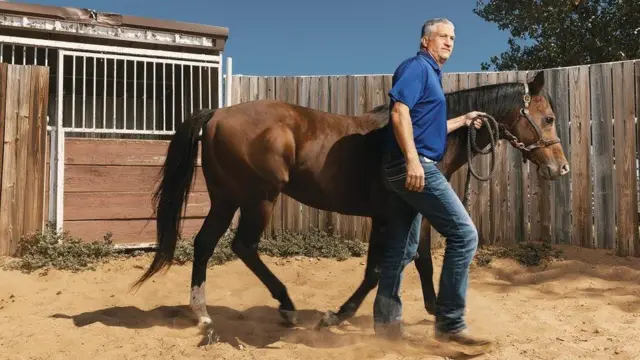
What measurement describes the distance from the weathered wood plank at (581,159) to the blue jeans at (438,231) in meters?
3.96

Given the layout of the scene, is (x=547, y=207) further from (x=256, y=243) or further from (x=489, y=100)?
(x=256, y=243)

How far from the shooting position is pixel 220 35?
706 cm

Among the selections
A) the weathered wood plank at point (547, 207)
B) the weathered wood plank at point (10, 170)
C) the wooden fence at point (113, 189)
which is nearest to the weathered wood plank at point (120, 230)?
the wooden fence at point (113, 189)

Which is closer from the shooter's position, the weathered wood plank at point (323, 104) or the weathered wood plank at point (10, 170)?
the weathered wood plank at point (10, 170)

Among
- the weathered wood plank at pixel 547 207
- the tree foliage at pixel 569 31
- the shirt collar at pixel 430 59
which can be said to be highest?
the tree foliage at pixel 569 31

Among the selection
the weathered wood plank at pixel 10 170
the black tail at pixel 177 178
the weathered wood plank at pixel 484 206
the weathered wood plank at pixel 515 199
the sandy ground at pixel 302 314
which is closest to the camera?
the sandy ground at pixel 302 314

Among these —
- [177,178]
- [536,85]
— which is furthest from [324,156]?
[536,85]

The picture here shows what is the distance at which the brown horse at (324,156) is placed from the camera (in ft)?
11.9

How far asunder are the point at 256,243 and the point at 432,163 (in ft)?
5.10

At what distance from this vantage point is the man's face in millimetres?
2943

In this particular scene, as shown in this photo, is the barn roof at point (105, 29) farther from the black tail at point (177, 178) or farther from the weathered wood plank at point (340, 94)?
the black tail at point (177, 178)

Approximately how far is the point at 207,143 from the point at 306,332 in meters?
1.59

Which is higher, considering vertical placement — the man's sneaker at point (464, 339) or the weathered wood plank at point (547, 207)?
the weathered wood plank at point (547, 207)

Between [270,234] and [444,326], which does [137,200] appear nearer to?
[270,234]
